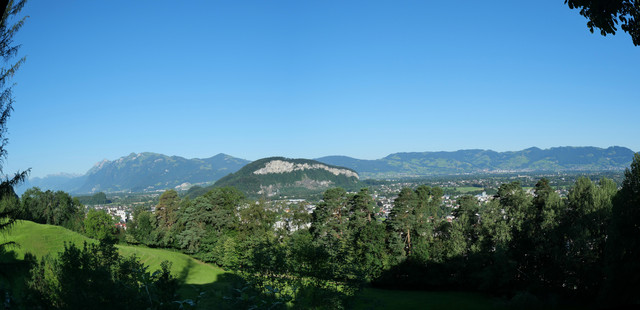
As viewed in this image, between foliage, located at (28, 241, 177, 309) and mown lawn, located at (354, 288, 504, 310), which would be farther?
mown lawn, located at (354, 288, 504, 310)

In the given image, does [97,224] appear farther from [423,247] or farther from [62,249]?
[423,247]

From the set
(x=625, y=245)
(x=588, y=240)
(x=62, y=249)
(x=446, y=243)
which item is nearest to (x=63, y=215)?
(x=62, y=249)

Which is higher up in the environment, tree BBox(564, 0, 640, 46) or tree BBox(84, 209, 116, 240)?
tree BBox(564, 0, 640, 46)

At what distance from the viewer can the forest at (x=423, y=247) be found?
14.4 meters

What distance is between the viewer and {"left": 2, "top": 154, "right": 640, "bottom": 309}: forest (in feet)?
47.3

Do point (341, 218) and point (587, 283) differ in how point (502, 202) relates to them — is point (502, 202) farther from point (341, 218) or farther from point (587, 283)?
point (341, 218)

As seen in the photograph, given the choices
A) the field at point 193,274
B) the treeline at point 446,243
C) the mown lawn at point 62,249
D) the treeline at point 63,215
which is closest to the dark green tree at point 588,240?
the treeline at point 446,243

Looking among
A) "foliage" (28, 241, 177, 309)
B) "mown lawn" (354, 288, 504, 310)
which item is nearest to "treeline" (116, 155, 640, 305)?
"mown lawn" (354, 288, 504, 310)

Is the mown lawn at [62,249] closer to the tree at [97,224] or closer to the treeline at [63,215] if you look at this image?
the tree at [97,224]

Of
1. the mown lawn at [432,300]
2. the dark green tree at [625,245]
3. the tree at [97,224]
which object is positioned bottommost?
the mown lawn at [432,300]

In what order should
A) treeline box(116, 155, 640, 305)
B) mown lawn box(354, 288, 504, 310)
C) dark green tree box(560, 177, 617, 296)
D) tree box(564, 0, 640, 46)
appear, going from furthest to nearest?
mown lawn box(354, 288, 504, 310) < dark green tree box(560, 177, 617, 296) < treeline box(116, 155, 640, 305) < tree box(564, 0, 640, 46)

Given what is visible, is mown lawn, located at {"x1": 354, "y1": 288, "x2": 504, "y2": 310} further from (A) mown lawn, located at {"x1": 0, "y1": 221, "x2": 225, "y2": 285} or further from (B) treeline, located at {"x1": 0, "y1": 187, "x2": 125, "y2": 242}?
(B) treeline, located at {"x1": 0, "y1": 187, "x2": 125, "y2": 242}

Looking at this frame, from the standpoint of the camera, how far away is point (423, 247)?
33906 millimetres

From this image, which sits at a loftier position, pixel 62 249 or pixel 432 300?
pixel 62 249
